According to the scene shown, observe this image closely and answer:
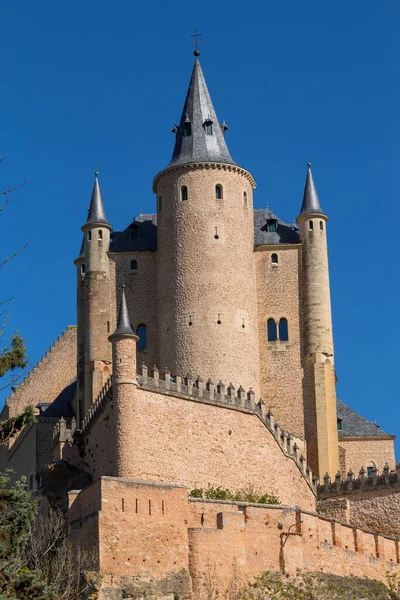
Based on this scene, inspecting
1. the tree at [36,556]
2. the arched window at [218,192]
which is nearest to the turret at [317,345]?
the arched window at [218,192]

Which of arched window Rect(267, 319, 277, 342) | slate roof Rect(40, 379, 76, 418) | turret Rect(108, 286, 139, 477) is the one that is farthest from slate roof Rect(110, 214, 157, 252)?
turret Rect(108, 286, 139, 477)

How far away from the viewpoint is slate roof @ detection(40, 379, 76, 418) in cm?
6159

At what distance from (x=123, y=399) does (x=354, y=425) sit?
57.8 ft

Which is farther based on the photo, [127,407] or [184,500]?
[127,407]

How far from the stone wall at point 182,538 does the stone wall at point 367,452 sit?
14638mm

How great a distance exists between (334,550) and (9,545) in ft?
57.2

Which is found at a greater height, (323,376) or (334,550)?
(323,376)

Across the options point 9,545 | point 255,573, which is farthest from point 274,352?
point 9,545

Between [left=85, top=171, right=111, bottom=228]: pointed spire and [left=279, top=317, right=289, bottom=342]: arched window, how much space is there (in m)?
8.63

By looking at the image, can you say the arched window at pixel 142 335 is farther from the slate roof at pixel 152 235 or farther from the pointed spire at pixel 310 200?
the pointed spire at pixel 310 200

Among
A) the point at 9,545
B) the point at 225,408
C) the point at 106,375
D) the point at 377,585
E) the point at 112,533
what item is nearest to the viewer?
the point at 9,545

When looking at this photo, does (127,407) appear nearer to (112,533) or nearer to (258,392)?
(112,533)

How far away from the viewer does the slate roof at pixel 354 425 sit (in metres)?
62.2

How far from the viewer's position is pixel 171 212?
196ft
